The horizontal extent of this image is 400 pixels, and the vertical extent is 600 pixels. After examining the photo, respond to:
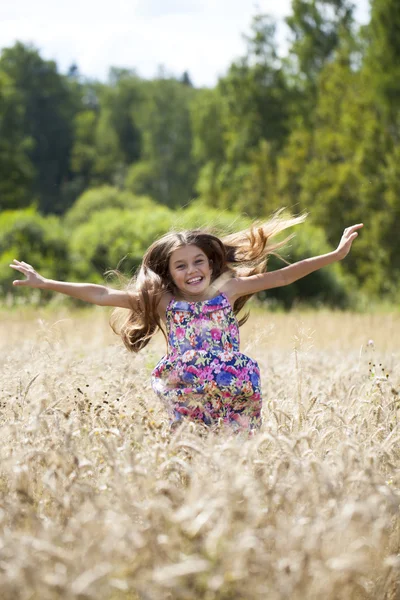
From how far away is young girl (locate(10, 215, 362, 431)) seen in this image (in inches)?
170

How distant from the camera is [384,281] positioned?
73.8 ft

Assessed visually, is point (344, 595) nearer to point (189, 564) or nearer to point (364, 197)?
point (189, 564)

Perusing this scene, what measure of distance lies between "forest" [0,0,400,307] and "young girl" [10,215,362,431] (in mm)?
491

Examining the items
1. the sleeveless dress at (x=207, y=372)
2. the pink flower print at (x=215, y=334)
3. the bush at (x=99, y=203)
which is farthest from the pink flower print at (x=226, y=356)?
the bush at (x=99, y=203)

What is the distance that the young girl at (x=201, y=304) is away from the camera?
432 centimetres

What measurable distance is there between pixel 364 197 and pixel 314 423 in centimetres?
1847

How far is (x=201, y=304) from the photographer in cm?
454

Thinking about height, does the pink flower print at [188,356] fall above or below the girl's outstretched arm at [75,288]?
below

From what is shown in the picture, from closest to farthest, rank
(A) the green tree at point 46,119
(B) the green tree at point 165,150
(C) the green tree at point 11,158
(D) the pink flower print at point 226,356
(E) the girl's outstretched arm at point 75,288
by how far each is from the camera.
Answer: (E) the girl's outstretched arm at point 75,288, (D) the pink flower print at point 226,356, (C) the green tree at point 11,158, (B) the green tree at point 165,150, (A) the green tree at point 46,119

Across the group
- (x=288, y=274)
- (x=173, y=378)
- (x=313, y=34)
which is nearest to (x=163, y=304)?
(x=173, y=378)

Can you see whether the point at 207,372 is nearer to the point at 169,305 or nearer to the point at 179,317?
the point at 179,317

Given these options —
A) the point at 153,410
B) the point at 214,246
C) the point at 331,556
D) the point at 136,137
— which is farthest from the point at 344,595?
the point at 136,137

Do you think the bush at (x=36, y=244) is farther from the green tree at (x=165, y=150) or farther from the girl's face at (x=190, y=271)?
the green tree at (x=165, y=150)

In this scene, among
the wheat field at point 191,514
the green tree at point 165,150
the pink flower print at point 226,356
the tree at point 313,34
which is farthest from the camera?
the green tree at point 165,150
